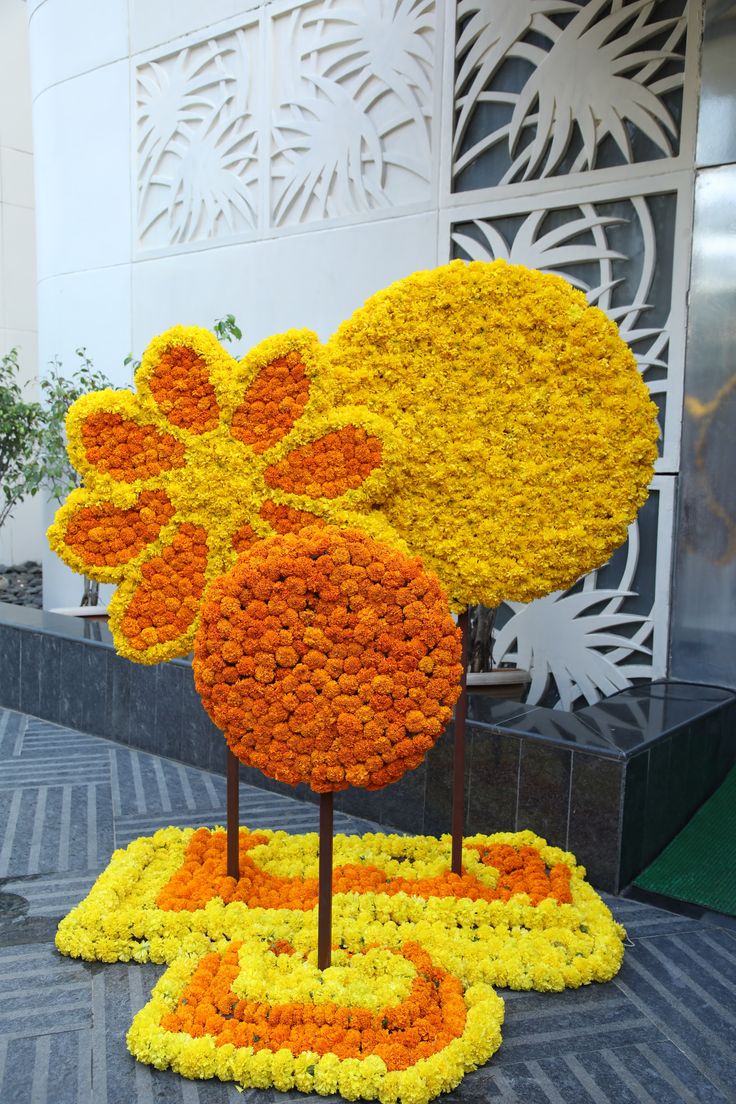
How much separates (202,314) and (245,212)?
0.81 metres

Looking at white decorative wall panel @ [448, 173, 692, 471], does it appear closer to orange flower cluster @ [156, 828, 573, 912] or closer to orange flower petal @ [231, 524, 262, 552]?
orange flower cluster @ [156, 828, 573, 912]

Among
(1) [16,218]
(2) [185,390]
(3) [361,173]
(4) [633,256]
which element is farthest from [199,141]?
(1) [16,218]

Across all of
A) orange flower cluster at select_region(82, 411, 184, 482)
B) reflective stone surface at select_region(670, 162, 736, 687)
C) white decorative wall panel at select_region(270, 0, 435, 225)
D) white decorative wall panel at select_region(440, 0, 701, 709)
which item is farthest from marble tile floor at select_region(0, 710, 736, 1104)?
A: white decorative wall panel at select_region(270, 0, 435, 225)

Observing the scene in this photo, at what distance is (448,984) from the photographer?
265 cm

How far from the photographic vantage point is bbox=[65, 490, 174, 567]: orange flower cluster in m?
3.06

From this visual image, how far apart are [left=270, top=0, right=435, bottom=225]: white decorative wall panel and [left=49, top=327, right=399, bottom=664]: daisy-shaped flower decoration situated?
3.18 metres

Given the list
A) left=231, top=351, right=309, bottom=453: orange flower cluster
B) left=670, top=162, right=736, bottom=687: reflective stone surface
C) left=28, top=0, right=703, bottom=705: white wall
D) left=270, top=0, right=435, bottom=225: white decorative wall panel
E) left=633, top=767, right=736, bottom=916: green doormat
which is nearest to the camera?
left=231, top=351, right=309, bottom=453: orange flower cluster

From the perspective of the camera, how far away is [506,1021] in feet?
8.64

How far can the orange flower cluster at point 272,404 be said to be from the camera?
297 centimetres

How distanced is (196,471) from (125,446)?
10.8 inches

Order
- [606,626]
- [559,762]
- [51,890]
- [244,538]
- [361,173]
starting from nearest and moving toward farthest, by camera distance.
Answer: [244,538] → [51,890] → [559,762] → [606,626] → [361,173]

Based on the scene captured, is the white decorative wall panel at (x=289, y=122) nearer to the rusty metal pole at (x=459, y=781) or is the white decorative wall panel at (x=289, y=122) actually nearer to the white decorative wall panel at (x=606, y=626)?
the white decorative wall panel at (x=606, y=626)

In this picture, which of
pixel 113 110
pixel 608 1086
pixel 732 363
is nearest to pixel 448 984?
pixel 608 1086

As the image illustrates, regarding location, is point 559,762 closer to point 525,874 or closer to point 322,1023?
point 525,874
